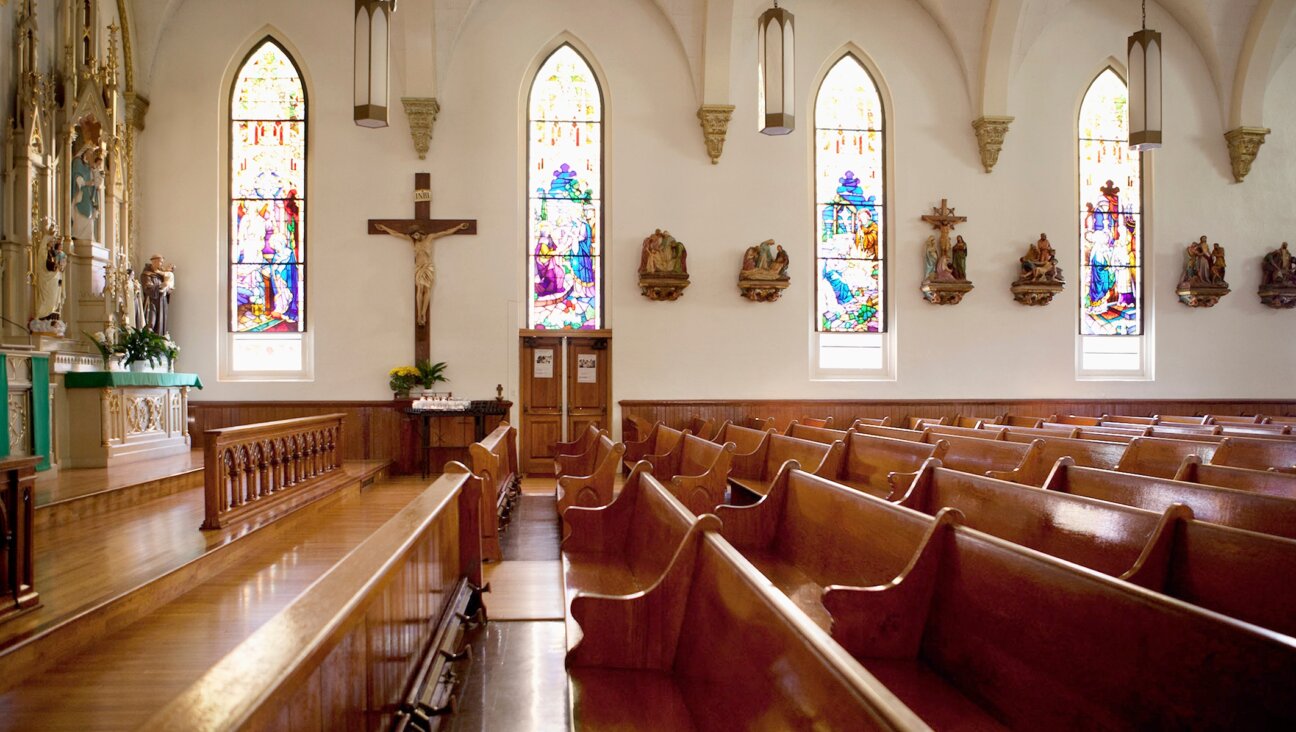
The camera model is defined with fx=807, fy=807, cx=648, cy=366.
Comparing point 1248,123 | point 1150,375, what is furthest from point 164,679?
point 1248,123

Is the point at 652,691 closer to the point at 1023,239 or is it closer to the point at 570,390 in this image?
the point at 570,390

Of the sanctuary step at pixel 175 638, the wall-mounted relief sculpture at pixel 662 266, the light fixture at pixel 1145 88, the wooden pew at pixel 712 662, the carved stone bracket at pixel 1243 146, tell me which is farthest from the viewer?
the carved stone bracket at pixel 1243 146

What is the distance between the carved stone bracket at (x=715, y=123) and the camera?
10367 millimetres

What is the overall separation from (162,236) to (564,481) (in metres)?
7.89

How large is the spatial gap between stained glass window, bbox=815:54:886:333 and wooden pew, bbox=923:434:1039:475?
5118 millimetres

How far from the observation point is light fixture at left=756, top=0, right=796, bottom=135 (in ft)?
24.5

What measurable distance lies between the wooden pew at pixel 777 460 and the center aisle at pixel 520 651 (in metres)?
1.52

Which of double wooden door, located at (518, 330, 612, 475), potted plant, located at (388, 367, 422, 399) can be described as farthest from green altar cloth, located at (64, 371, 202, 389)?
double wooden door, located at (518, 330, 612, 475)

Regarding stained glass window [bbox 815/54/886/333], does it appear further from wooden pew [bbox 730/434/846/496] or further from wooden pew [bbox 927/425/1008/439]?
wooden pew [bbox 730/434/846/496]

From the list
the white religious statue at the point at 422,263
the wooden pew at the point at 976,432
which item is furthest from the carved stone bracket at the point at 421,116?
the wooden pew at the point at 976,432

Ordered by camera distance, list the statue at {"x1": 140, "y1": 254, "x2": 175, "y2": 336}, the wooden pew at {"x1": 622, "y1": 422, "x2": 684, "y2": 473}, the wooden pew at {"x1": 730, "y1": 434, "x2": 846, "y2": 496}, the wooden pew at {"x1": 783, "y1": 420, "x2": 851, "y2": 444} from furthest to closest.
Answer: the statue at {"x1": 140, "y1": 254, "x2": 175, "y2": 336}, the wooden pew at {"x1": 622, "y1": 422, "x2": 684, "y2": 473}, the wooden pew at {"x1": 783, "y1": 420, "x2": 851, "y2": 444}, the wooden pew at {"x1": 730, "y1": 434, "x2": 846, "y2": 496}

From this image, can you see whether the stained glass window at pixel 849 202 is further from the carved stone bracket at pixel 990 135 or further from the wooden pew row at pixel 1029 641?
the wooden pew row at pixel 1029 641

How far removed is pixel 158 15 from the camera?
10.0 m

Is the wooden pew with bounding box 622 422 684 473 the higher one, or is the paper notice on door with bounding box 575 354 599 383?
the paper notice on door with bounding box 575 354 599 383
